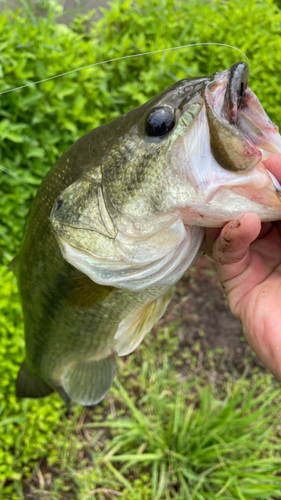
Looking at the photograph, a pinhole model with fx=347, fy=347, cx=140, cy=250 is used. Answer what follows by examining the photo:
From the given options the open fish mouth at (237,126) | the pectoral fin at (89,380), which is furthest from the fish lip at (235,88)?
the pectoral fin at (89,380)

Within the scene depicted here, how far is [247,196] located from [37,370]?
1.09 m

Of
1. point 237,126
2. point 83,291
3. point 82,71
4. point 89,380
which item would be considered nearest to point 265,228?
point 237,126

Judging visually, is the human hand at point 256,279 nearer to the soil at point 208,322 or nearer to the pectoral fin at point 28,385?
the pectoral fin at point 28,385

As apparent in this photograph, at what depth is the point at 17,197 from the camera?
1.76 metres

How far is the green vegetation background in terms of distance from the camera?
163 cm

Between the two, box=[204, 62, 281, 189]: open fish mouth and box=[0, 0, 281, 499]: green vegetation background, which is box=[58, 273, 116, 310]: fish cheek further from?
box=[0, 0, 281, 499]: green vegetation background

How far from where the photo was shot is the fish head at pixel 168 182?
666 millimetres

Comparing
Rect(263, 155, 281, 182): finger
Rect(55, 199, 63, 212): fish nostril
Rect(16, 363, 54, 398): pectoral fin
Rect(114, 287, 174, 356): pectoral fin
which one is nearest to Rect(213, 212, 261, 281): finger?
Rect(263, 155, 281, 182): finger

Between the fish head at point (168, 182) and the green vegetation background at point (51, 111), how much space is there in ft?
3.09

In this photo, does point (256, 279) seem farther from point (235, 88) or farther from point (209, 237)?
point (235, 88)

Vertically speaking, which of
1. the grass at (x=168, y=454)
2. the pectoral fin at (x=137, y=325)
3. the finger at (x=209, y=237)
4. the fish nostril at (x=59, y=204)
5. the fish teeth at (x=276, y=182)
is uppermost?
the fish nostril at (x=59, y=204)

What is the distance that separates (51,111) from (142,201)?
1180 millimetres

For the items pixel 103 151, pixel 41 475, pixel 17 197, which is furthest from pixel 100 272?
pixel 41 475

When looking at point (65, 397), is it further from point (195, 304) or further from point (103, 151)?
point (195, 304)
